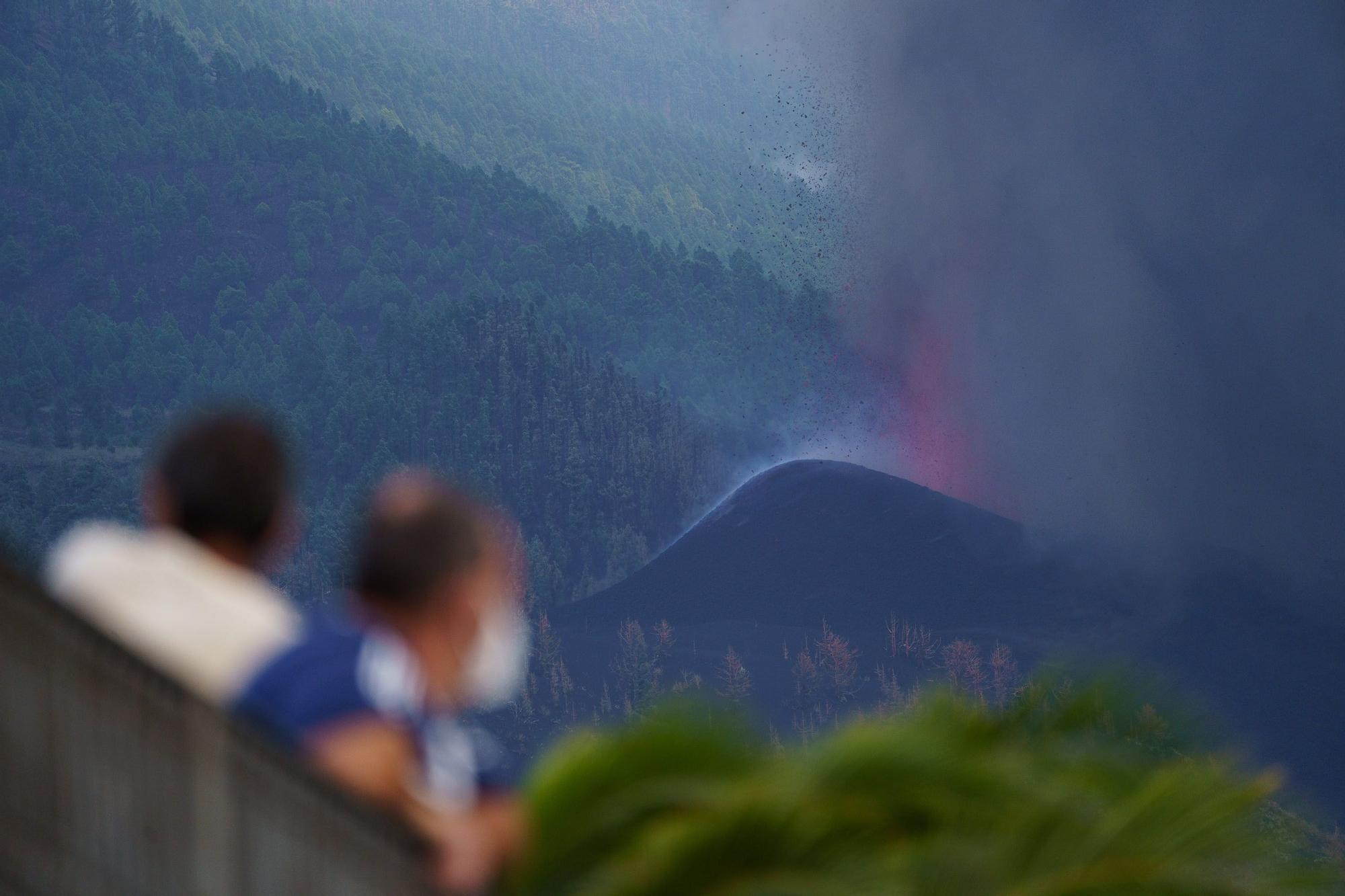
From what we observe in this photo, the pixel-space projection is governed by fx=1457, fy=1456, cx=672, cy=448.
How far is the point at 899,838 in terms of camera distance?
148 centimetres

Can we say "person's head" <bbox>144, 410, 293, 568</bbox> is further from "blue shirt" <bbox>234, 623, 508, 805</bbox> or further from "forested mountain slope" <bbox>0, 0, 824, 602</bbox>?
"forested mountain slope" <bbox>0, 0, 824, 602</bbox>

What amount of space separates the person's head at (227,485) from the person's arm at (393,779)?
0.68ft

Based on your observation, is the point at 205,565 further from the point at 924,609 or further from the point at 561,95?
the point at 561,95

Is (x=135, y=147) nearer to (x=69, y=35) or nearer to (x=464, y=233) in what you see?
(x=69, y=35)

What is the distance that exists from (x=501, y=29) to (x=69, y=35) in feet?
30.7

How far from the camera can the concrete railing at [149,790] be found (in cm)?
107

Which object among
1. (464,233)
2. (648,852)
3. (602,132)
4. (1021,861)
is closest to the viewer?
(648,852)

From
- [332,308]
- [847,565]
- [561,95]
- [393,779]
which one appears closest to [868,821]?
[393,779]

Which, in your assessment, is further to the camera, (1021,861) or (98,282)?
(98,282)

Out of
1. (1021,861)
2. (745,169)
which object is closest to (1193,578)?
(745,169)

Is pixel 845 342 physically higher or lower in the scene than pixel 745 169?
lower

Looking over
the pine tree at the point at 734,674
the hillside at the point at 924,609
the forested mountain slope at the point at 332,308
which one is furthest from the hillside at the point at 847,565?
the forested mountain slope at the point at 332,308

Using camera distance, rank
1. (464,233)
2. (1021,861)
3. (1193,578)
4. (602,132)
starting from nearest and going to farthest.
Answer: (1021,861), (1193,578), (464,233), (602,132)

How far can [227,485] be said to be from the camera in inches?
47.1
